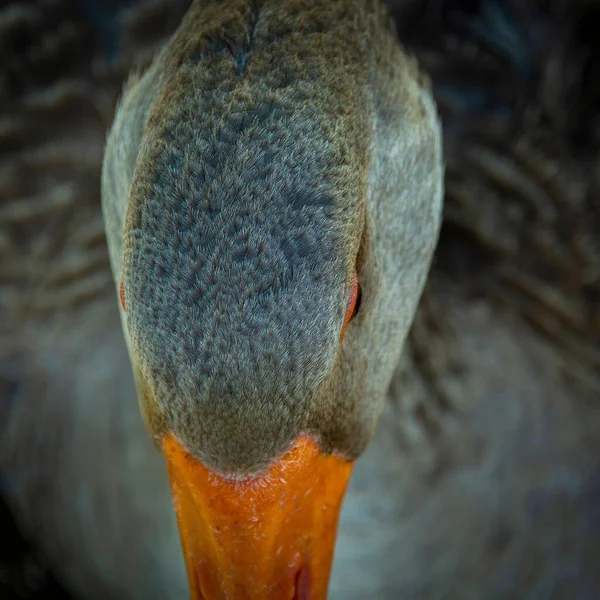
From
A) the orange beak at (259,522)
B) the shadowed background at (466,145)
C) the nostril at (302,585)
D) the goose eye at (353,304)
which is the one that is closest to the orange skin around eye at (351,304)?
the goose eye at (353,304)

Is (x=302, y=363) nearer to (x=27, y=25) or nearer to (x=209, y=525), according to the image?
(x=209, y=525)

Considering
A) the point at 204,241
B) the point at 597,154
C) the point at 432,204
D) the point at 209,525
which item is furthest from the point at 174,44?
the point at 597,154

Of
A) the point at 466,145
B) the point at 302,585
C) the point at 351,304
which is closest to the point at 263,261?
the point at 351,304

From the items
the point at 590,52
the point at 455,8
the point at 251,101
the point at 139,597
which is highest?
the point at 251,101

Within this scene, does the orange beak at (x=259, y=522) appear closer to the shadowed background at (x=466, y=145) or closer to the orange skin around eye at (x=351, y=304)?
the orange skin around eye at (x=351, y=304)

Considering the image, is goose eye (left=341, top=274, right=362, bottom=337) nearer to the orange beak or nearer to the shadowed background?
the orange beak

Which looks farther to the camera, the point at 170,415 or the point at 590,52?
the point at 590,52

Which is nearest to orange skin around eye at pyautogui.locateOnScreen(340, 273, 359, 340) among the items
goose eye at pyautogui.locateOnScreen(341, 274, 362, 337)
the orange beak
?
goose eye at pyautogui.locateOnScreen(341, 274, 362, 337)
